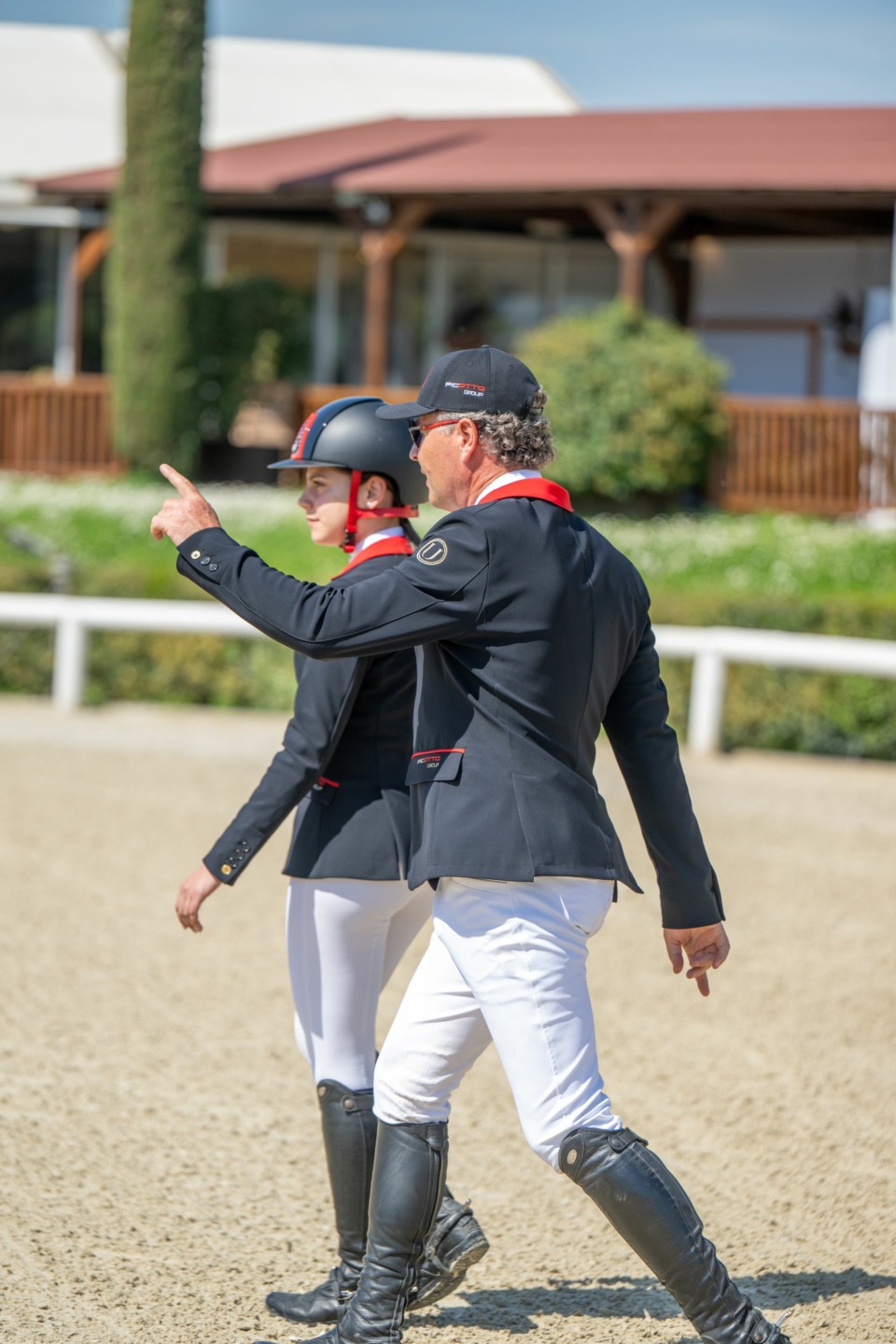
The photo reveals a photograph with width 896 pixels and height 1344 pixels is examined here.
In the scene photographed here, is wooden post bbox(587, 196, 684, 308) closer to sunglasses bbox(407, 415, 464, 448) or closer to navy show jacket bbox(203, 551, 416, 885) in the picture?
navy show jacket bbox(203, 551, 416, 885)

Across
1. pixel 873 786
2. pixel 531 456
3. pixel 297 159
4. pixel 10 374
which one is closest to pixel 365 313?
pixel 297 159

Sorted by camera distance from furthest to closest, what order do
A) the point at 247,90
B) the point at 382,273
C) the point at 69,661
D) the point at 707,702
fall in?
the point at 247,90
the point at 382,273
the point at 69,661
the point at 707,702

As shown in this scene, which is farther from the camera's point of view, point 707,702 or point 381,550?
point 707,702

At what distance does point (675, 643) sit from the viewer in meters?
A: 10.2

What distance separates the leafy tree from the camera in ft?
53.2

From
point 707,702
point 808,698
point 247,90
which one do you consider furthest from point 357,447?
point 247,90

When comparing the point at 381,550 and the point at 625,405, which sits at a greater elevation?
the point at 625,405

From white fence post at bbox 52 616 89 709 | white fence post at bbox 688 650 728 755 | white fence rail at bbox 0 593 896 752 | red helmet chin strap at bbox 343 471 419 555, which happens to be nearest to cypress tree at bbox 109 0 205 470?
white fence rail at bbox 0 593 896 752

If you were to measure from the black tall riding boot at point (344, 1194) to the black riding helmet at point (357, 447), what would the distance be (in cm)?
117

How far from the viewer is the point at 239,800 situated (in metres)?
8.61

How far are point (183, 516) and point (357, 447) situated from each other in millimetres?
563

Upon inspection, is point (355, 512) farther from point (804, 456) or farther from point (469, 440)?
point (804, 456)

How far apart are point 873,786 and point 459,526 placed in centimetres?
698

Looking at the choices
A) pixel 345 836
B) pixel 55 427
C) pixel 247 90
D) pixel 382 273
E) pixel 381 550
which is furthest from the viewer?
pixel 247 90
